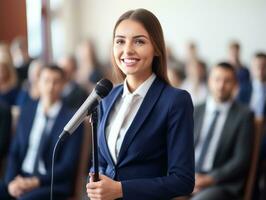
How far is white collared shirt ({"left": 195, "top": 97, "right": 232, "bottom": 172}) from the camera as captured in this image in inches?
110

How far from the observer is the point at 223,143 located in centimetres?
276

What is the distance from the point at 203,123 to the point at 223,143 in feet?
0.75

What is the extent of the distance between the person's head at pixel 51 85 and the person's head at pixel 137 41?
152cm

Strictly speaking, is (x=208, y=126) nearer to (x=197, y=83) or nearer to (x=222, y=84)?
(x=222, y=84)

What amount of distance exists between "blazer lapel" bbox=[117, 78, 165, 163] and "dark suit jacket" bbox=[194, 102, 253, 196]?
57.0 inches

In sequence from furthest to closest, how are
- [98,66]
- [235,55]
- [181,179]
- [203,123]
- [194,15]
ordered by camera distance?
[98,66]
[194,15]
[235,55]
[203,123]
[181,179]

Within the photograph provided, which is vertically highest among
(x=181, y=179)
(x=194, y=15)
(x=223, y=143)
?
(x=194, y=15)

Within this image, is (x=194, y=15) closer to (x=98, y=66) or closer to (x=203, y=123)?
(x=98, y=66)

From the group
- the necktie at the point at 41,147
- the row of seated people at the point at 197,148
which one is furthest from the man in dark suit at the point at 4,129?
the necktie at the point at 41,147

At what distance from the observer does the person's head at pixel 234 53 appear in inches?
211

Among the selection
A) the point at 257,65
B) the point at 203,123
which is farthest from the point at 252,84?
the point at 203,123

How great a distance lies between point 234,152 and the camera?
2.73 meters

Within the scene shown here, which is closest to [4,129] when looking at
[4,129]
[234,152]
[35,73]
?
[4,129]

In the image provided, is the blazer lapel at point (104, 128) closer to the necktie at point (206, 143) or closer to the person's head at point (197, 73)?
the necktie at point (206, 143)
